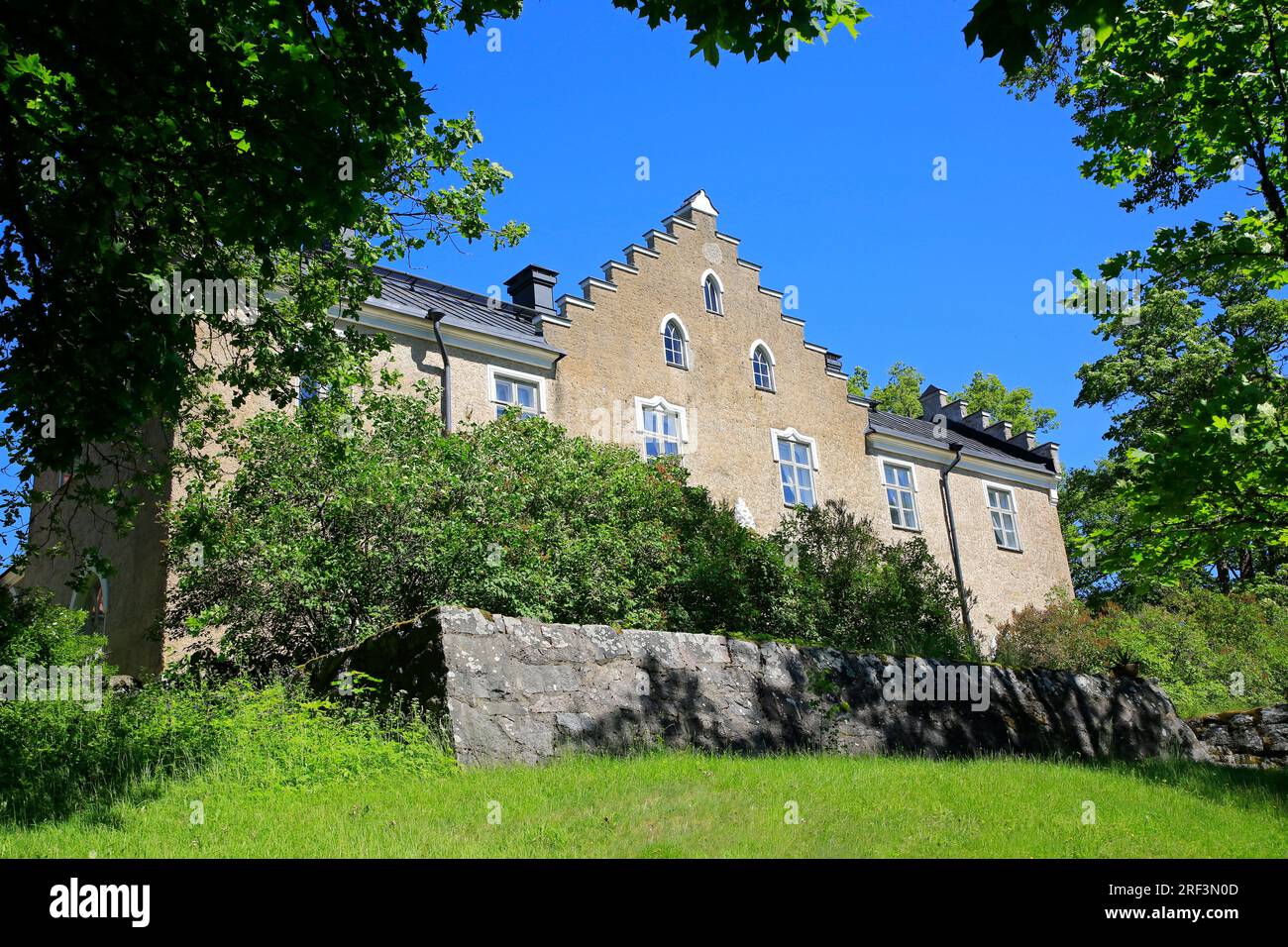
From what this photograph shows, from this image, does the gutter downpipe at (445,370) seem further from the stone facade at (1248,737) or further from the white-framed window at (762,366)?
the stone facade at (1248,737)

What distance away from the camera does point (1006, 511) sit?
97.7 feet

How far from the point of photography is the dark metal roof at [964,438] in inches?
1109

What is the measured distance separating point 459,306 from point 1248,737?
16.9m

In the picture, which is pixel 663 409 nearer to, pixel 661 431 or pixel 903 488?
pixel 661 431

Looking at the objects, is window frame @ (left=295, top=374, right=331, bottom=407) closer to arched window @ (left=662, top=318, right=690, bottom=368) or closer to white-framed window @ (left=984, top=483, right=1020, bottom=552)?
arched window @ (left=662, top=318, right=690, bottom=368)

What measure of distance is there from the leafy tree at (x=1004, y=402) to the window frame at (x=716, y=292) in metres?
23.7

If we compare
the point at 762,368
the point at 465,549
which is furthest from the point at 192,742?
the point at 762,368

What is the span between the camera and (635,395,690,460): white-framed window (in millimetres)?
22266

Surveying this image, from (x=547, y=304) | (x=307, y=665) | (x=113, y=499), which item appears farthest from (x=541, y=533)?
(x=547, y=304)

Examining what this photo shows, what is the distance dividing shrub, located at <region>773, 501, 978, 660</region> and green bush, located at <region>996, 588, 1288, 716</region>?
77.9 inches

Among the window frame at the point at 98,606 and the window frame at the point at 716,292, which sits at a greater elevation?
the window frame at the point at 716,292

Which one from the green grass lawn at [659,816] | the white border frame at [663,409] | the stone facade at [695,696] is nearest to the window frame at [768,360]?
the white border frame at [663,409]

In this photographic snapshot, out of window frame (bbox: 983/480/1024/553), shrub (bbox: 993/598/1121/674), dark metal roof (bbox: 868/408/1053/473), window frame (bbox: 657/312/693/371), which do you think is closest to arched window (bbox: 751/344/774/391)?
window frame (bbox: 657/312/693/371)
